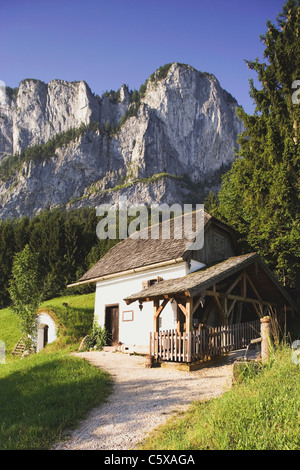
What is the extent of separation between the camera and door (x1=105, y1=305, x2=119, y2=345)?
19.3 meters

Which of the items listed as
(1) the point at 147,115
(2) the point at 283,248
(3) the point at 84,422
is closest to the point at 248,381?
(3) the point at 84,422

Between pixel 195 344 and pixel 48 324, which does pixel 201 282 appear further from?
pixel 48 324

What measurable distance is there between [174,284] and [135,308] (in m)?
4.86

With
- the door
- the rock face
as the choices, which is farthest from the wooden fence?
the rock face

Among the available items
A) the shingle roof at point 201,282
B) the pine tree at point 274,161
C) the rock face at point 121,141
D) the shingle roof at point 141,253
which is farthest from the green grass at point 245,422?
the rock face at point 121,141

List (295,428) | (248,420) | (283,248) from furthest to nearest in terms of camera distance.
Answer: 1. (283,248)
2. (248,420)
3. (295,428)

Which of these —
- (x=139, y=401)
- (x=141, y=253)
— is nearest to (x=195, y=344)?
(x=139, y=401)

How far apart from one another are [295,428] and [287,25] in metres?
24.2

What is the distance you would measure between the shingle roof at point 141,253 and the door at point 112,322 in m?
2.03

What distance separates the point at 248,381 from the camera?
7234 mm

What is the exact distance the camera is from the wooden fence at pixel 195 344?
12.0 m

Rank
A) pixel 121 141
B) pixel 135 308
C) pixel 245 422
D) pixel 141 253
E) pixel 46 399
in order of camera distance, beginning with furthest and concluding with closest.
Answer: pixel 121 141 → pixel 141 253 → pixel 135 308 → pixel 46 399 → pixel 245 422

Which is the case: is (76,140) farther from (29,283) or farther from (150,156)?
(29,283)

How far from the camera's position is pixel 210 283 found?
1274 cm
